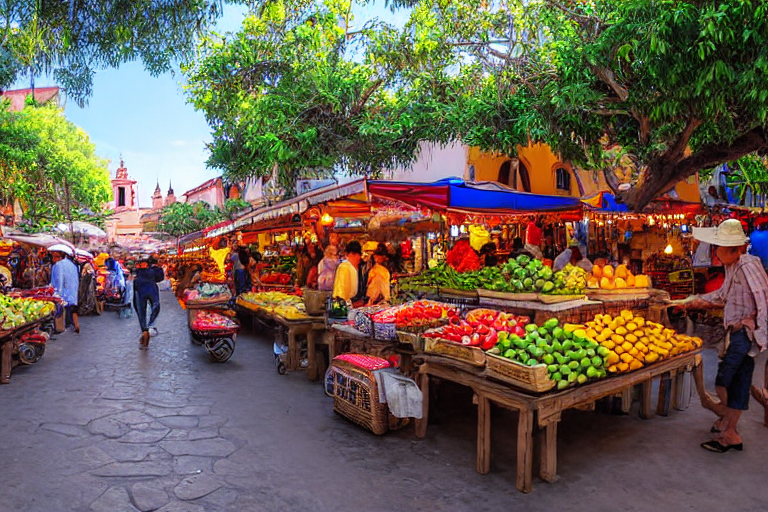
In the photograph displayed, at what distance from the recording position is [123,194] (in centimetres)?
6669

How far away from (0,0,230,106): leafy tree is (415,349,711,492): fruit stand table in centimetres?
520

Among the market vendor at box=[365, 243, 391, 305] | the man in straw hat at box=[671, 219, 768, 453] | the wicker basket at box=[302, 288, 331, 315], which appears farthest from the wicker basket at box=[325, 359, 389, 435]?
the man in straw hat at box=[671, 219, 768, 453]

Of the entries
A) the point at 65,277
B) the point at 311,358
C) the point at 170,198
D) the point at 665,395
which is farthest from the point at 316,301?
the point at 170,198

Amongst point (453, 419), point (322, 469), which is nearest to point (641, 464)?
point (453, 419)

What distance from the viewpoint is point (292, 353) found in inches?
305

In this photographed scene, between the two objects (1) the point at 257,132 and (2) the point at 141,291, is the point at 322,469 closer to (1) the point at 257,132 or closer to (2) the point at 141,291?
(2) the point at 141,291

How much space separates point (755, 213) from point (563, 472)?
496 inches

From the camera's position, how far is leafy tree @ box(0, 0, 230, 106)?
5.83 meters

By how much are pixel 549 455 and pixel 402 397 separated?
1.39 metres

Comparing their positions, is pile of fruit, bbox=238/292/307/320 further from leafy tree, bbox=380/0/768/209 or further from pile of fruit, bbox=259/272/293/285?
leafy tree, bbox=380/0/768/209

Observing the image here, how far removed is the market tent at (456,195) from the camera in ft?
24.9

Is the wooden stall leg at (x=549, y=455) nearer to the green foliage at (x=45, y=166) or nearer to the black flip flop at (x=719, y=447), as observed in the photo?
the black flip flop at (x=719, y=447)

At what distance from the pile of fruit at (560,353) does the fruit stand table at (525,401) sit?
121 millimetres

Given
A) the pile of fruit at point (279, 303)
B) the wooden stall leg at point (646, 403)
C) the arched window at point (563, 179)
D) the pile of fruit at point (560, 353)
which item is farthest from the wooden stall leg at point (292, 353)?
the arched window at point (563, 179)
